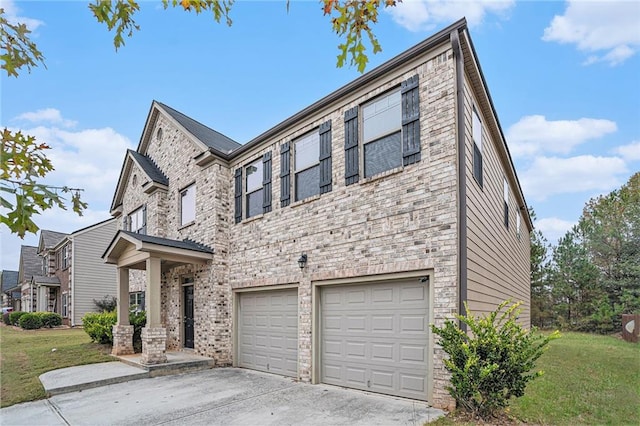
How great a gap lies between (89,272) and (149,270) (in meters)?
17.3

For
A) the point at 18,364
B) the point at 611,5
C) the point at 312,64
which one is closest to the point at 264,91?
the point at 312,64

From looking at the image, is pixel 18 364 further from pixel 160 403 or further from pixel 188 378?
pixel 160 403

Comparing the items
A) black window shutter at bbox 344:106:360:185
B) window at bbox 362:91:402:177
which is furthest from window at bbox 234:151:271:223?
window at bbox 362:91:402:177

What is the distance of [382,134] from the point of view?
7.43 m

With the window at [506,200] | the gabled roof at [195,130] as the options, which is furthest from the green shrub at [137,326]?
the window at [506,200]

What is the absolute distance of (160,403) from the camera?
270 inches

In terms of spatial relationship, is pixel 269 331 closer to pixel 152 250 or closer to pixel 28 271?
pixel 152 250

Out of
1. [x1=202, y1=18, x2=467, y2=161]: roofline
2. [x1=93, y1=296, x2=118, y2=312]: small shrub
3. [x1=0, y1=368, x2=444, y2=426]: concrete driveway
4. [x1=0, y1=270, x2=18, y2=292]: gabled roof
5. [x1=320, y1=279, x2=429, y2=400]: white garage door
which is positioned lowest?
[x1=0, y1=270, x2=18, y2=292]: gabled roof

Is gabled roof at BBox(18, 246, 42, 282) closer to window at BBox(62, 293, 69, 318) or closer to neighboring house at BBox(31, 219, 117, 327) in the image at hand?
neighboring house at BBox(31, 219, 117, 327)

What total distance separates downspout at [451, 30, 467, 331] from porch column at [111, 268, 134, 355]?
9.72 metres

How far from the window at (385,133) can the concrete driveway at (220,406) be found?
12.9 feet

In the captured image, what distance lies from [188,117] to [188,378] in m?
10.1

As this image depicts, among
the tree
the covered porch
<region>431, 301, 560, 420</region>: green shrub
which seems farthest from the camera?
the covered porch

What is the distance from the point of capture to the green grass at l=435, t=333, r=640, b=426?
535 cm
